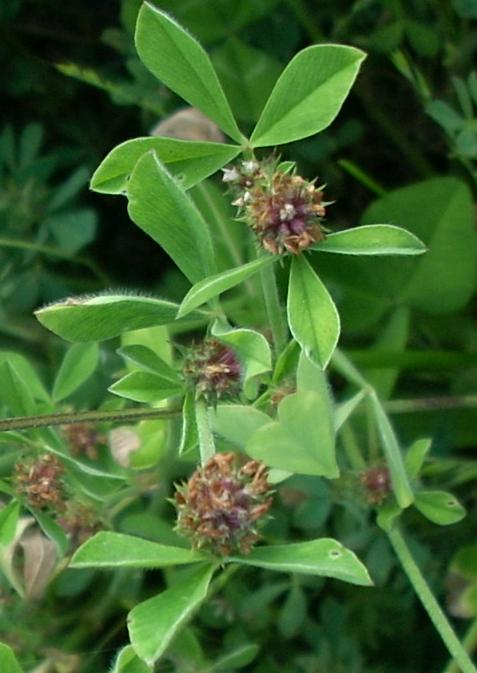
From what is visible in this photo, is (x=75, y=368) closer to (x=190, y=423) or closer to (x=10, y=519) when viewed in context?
(x=10, y=519)

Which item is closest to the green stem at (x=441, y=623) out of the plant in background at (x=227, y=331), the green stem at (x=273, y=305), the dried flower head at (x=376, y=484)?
the plant in background at (x=227, y=331)

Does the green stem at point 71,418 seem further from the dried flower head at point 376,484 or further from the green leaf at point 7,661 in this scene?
the dried flower head at point 376,484

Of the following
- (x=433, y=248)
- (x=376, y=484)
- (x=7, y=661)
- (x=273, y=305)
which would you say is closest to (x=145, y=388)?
(x=273, y=305)

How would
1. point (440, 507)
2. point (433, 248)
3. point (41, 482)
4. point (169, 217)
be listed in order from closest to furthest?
point (169, 217) → point (41, 482) → point (440, 507) → point (433, 248)

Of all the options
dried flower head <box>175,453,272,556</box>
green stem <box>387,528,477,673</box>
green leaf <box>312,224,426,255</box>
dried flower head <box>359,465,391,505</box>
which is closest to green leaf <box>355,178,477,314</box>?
dried flower head <box>359,465,391,505</box>

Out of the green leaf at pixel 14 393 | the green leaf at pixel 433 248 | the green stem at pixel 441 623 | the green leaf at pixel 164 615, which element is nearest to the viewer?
the green leaf at pixel 164 615

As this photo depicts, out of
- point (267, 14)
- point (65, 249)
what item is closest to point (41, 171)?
point (65, 249)

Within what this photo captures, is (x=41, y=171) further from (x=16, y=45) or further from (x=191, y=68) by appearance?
(x=191, y=68)
